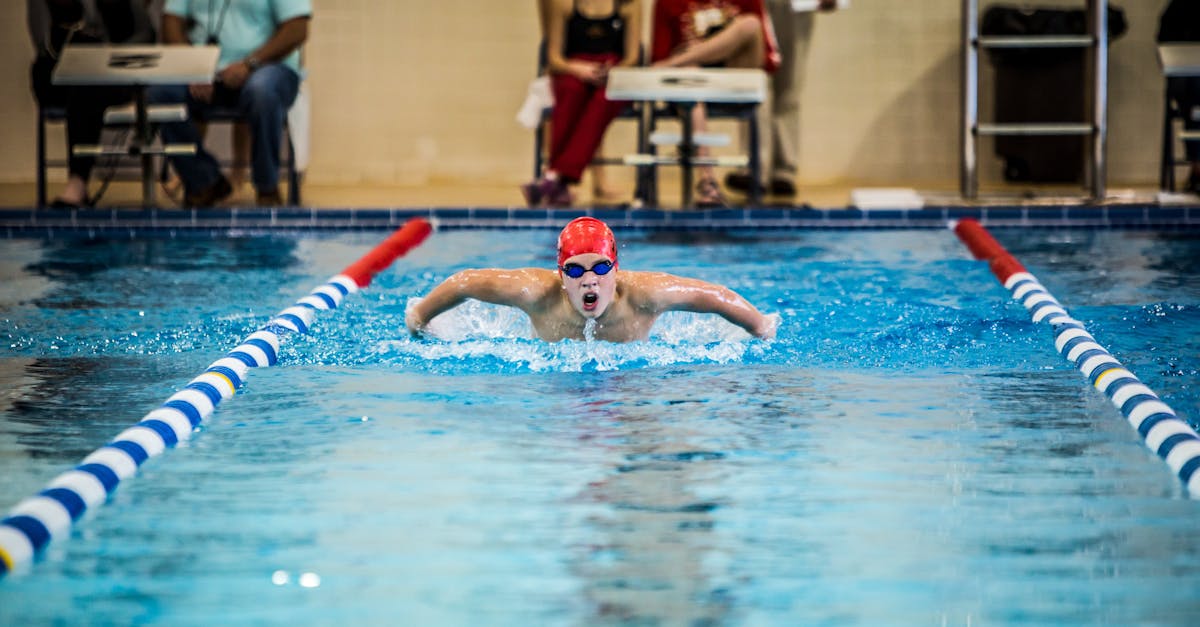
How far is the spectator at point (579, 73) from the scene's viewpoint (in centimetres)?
727

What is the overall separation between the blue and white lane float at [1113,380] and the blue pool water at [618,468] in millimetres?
50

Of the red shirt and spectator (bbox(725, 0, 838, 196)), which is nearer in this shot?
the red shirt

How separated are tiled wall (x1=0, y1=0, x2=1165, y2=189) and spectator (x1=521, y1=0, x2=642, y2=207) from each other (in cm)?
196

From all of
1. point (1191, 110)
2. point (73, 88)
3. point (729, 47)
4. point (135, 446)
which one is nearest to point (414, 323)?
point (135, 446)

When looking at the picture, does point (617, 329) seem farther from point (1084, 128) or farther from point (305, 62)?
point (305, 62)

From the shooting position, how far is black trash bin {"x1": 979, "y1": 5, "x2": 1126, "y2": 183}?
862cm

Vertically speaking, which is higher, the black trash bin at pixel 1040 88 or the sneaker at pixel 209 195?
the black trash bin at pixel 1040 88

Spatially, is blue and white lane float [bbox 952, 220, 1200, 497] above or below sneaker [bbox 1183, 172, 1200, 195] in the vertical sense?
below

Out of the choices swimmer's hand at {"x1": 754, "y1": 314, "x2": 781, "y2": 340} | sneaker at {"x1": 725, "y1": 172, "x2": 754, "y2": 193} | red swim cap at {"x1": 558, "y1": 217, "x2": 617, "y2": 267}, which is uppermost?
sneaker at {"x1": 725, "y1": 172, "x2": 754, "y2": 193}

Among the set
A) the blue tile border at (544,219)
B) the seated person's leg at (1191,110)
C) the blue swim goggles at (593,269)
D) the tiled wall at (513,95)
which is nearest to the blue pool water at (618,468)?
the blue swim goggles at (593,269)

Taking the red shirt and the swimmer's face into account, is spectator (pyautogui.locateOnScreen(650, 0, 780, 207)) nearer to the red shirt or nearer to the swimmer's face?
the red shirt

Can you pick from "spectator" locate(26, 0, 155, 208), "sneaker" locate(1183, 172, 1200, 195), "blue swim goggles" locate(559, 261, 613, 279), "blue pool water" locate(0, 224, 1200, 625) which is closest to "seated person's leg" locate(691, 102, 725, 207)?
"blue pool water" locate(0, 224, 1200, 625)

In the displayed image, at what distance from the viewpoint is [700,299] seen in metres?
4.00

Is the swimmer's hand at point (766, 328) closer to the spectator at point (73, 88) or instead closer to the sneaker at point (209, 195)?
the sneaker at point (209, 195)
